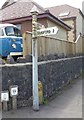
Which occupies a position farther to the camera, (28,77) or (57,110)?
(28,77)

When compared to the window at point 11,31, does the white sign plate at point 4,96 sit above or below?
below

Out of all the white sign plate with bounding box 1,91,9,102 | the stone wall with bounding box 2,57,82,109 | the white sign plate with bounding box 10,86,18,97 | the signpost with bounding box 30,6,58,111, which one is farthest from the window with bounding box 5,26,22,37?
the white sign plate with bounding box 1,91,9,102

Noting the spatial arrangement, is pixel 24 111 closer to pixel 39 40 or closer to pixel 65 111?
pixel 65 111

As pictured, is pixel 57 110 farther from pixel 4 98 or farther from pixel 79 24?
pixel 79 24

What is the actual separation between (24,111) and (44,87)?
1973 mm

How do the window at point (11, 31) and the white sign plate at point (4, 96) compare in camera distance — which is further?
the window at point (11, 31)

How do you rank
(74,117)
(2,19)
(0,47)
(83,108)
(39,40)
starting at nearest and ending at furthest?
(74,117), (83,108), (39,40), (0,47), (2,19)

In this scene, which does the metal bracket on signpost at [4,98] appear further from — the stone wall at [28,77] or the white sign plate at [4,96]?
the stone wall at [28,77]

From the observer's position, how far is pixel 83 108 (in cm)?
813

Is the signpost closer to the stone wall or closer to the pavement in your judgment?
the stone wall

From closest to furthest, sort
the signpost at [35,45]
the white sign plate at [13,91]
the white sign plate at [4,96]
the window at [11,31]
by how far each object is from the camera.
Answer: the white sign plate at [4,96] < the white sign plate at [13,91] < the signpost at [35,45] < the window at [11,31]

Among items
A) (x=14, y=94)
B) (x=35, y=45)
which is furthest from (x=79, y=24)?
(x=14, y=94)

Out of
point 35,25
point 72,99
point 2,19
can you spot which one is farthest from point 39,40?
point 2,19

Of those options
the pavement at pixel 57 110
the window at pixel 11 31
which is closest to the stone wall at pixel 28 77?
the pavement at pixel 57 110
